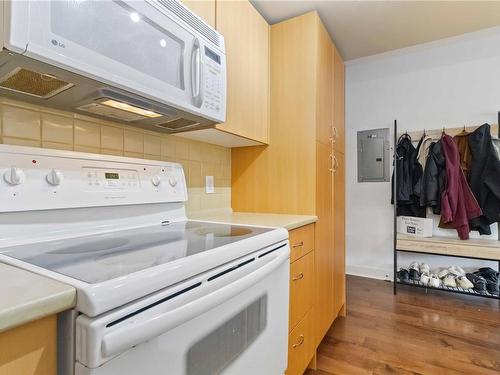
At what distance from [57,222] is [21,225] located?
3.6 inches

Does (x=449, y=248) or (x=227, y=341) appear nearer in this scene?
(x=227, y=341)

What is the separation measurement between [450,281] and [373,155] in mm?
1401

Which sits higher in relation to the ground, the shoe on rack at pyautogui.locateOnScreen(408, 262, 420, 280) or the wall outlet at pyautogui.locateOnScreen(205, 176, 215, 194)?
the wall outlet at pyautogui.locateOnScreen(205, 176, 215, 194)

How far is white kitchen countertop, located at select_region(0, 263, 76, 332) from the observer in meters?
0.37

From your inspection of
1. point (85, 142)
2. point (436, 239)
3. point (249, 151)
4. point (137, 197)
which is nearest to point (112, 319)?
point (137, 197)

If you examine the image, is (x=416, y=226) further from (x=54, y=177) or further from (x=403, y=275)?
(x=54, y=177)

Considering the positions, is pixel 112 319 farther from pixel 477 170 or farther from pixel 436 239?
pixel 477 170

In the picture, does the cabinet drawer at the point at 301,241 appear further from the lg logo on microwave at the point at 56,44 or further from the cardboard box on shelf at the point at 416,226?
the cardboard box on shelf at the point at 416,226

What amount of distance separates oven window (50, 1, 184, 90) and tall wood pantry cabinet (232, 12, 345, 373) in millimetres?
834

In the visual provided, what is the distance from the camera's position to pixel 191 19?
104 cm

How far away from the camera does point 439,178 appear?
8.49 feet

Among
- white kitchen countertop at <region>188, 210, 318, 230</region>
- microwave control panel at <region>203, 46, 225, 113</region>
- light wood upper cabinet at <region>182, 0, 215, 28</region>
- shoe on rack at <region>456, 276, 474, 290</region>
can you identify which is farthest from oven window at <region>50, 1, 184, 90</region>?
shoe on rack at <region>456, 276, 474, 290</region>

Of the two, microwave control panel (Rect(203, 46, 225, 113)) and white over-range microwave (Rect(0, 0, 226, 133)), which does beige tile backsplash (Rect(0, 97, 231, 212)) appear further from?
microwave control panel (Rect(203, 46, 225, 113))

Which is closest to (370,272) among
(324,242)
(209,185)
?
(324,242)
